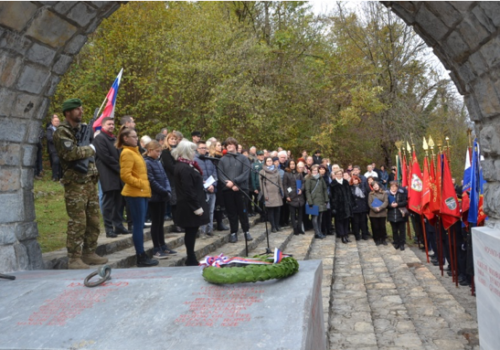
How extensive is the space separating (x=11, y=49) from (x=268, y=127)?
14.8m

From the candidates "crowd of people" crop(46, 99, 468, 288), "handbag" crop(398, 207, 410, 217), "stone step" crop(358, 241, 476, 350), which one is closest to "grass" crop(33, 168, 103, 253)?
"crowd of people" crop(46, 99, 468, 288)

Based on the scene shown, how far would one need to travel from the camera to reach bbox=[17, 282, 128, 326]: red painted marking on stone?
276cm

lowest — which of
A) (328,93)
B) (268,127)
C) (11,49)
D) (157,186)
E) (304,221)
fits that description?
(304,221)

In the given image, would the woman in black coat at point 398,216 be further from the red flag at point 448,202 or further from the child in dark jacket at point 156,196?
the child in dark jacket at point 156,196

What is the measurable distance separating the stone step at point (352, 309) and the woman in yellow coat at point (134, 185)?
229 cm

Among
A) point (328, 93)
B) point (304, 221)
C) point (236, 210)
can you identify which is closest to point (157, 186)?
point (236, 210)

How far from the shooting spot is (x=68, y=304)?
294 cm

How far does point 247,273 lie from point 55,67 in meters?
3.35

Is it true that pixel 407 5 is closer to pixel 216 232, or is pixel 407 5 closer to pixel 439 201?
pixel 439 201

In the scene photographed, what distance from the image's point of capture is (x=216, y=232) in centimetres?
911

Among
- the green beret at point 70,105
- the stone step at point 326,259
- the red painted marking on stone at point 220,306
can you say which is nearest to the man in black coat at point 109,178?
the green beret at point 70,105

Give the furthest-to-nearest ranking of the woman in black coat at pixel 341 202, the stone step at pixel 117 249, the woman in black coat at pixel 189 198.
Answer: the woman in black coat at pixel 341 202 < the woman in black coat at pixel 189 198 < the stone step at pixel 117 249

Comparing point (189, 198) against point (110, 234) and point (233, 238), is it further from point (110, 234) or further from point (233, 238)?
point (233, 238)

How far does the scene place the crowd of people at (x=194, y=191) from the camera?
16.6 feet
